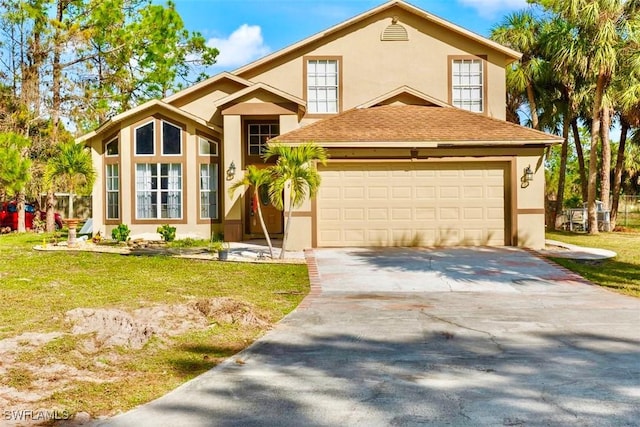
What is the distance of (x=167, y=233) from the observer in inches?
710

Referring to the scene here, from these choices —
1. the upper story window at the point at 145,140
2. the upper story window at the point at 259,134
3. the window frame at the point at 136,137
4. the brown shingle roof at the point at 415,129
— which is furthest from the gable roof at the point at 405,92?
the upper story window at the point at 145,140

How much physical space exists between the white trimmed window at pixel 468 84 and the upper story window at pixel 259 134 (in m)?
6.07

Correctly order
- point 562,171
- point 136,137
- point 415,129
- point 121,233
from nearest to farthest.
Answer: point 415,129, point 121,233, point 136,137, point 562,171

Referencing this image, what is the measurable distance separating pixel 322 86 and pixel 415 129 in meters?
4.14

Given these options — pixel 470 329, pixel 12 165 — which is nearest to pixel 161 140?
pixel 12 165

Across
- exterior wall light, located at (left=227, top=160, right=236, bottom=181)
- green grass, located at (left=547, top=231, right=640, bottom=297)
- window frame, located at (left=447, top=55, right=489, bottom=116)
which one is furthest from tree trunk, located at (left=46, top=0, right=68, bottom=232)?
green grass, located at (left=547, top=231, right=640, bottom=297)

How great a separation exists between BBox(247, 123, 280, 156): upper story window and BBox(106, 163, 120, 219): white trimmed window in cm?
447

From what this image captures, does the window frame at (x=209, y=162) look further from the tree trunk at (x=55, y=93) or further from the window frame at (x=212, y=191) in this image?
the tree trunk at (x=55, y=93)

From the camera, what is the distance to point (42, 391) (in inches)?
194

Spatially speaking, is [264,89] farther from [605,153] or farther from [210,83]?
[605,153]

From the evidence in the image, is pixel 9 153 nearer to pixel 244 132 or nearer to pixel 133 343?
pixel 244 132

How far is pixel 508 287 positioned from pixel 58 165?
42.0 feet

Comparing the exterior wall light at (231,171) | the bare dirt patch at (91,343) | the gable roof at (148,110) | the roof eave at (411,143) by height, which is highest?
the gable roof at (148,110)

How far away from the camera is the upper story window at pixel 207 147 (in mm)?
18984
